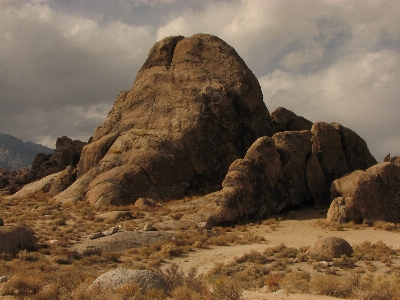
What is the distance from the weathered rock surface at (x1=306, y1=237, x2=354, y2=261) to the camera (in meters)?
17.1

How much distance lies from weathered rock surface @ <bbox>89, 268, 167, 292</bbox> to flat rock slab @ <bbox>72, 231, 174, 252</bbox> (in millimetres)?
8117

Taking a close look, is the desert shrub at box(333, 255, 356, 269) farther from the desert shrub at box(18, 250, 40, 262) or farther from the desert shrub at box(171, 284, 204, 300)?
the desert shrub at box(18, 250, 40, 262)

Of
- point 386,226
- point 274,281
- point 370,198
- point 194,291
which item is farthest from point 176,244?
point 370,198

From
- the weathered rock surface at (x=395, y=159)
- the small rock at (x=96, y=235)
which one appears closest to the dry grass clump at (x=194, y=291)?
the small rock at (x=96, y=235)

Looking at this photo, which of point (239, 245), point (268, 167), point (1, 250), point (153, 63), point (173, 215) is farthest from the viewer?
point (153, 63)

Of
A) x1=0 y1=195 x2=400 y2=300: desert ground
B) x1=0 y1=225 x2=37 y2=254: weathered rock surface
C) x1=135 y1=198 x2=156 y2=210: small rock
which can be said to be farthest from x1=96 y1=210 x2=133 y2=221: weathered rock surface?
x1=0 y1=225 x2=37 y2=254: weathered rock surface

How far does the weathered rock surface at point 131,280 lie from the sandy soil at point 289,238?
2.35 meters

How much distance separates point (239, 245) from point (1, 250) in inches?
407

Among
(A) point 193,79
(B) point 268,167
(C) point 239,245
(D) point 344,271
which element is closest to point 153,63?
(A) point 193,79

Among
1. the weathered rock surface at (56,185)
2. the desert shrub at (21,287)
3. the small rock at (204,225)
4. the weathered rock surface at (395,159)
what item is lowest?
the desert shrub at (21,287)

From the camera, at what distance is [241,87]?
40375mm

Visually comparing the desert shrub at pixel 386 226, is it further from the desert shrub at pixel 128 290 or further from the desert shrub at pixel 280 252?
the desert shrub at pixel 128 290

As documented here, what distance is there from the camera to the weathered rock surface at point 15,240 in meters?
18.4

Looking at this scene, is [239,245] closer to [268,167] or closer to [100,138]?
[268,167]
